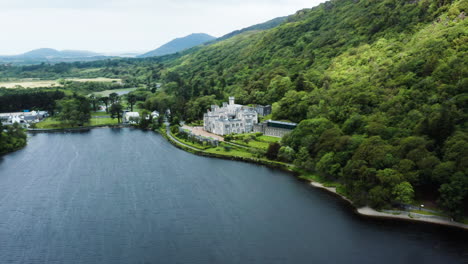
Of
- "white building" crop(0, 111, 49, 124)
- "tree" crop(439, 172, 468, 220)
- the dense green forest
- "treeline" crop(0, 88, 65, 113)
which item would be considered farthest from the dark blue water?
"treeline" crop(0, 88, 65, 113)

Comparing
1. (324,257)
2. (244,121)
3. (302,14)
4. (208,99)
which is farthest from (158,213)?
(302,14)

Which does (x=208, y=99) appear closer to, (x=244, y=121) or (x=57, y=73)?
(x=244, y=121)

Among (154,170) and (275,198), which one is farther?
(154,170)

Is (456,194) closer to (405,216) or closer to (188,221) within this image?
(405,216)

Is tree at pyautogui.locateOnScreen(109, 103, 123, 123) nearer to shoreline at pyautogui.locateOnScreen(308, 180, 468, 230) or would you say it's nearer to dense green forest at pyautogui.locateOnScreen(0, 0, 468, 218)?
dense green forest at pyautogui.locateOnScreen(0, 0, 468, 218)

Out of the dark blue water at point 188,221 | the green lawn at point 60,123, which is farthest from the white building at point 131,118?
the dark blue water at point 188,221

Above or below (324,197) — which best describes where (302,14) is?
above
